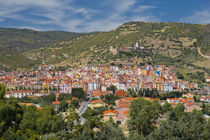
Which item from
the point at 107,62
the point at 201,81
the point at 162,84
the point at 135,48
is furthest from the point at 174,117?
the point at 135,48

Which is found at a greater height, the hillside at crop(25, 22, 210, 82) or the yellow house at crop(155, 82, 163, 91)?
the hillside at crop(25, 22, 210, 82)

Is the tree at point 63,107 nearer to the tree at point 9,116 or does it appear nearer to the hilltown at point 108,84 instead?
the hilltown at point 108,84

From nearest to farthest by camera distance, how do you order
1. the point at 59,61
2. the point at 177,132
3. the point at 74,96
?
the point at 177,132
the point at 74,96
the point at 59,61

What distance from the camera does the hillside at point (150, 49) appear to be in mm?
87938

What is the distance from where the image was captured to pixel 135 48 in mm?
101750

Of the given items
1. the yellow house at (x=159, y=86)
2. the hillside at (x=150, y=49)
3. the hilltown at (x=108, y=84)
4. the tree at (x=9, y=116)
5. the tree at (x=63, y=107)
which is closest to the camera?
the tree at (x=9, y=116)

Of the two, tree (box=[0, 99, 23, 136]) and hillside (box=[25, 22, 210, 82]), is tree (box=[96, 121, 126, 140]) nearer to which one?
tree (box=[0, 99, 23, 136])

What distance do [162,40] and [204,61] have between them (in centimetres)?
2750

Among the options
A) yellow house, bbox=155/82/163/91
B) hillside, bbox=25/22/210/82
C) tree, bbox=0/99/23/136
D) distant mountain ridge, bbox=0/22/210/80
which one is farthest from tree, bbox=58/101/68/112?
hillside, bbox=25/22/210/82

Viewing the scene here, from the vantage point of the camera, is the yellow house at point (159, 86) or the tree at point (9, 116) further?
the yellow house at point (159, 86)

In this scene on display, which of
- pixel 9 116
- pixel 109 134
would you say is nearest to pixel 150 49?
pixel 109 134

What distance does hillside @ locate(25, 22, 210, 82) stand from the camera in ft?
289

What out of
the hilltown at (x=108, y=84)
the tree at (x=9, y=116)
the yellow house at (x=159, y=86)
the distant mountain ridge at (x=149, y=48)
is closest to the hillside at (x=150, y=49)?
the distant mountain ridge at (x=149, y=48)

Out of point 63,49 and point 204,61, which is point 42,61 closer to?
point 63,49
